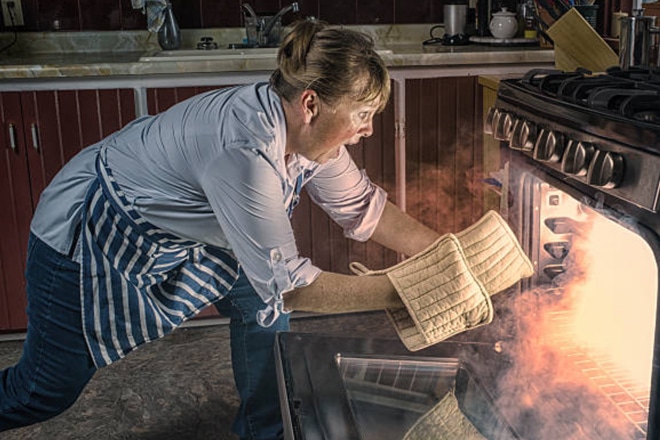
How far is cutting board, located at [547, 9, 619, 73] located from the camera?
1793 mm

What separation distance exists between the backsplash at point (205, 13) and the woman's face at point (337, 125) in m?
1.84

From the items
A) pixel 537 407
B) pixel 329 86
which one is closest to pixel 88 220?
pixel 329 86

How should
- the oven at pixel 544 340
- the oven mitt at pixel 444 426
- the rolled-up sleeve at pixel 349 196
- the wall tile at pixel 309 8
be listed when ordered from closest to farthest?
the oven at pixel 544 340 → the oven mitt at pixel 444 426 → the rolled-up sleeve at pixel 349 196 → the wall tile at pixel 309 8

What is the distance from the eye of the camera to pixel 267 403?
1.86 metres

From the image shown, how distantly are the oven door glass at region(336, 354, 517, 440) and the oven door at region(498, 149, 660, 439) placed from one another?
0.05m

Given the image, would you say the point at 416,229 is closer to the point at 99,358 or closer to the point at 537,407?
the point at 537,407

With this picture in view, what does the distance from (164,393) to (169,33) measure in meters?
1.30

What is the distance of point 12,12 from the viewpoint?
298 cm

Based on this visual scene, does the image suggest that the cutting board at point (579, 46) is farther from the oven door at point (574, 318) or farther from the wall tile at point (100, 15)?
the wall tile at point (100, 15)

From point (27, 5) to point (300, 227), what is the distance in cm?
132

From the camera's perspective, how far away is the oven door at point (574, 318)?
1.29m

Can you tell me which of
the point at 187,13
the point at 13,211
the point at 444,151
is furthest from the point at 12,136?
the point at 444,151

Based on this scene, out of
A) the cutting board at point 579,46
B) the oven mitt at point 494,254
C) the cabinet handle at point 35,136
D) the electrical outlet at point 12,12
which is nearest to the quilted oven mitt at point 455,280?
the oven mitt at point 494,254

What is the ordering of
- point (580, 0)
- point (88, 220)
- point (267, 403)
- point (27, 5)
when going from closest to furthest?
1. point (88, 220)
2. point (267, 403)
3. point (580, 0)
4. point (27, 5)
